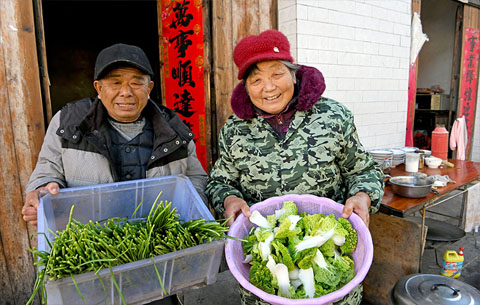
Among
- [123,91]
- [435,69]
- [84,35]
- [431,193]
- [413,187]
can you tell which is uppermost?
[84,35]

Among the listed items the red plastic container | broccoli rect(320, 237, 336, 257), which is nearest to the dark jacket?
broccoli rect(320, 237, 336, 257)

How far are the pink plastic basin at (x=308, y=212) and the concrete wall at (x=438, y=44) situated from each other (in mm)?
8738

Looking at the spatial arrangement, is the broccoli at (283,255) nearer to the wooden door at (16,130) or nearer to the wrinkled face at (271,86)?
the wrinkled face at (271,86)

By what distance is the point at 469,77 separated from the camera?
7.16 metres

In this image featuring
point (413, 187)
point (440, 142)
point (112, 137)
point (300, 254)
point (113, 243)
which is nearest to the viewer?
→ point (113, 243)

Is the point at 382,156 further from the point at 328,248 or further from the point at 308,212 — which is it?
the point at 328,248

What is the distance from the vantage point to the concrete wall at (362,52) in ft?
13.0

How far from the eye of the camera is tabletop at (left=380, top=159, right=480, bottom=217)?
2971 mm

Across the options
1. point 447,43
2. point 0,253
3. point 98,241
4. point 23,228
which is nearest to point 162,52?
point 23,228

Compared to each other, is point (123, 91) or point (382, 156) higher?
point (123, 91)

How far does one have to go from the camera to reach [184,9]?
12.1 feet

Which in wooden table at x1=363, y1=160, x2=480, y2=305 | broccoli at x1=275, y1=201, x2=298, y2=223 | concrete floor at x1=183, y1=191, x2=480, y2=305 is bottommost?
concrete floor at x1=183, y1=191, x2=480, y2=305

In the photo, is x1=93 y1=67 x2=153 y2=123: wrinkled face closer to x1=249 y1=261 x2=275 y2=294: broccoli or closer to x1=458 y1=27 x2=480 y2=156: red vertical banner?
x1=249 y1=261 x2=275 y2=294: broccoli

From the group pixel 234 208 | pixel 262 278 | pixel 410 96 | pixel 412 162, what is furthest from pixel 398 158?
pixel 262 278
